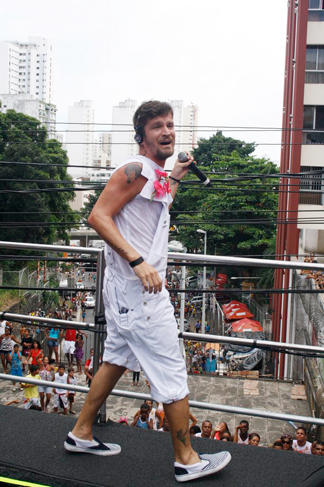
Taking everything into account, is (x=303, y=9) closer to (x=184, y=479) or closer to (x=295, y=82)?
(x=295, y=82)

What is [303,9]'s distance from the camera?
60.6ft

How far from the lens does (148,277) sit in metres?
2.32

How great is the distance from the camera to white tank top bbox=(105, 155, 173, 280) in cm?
244

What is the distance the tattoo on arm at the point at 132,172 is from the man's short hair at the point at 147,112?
18 centimetres

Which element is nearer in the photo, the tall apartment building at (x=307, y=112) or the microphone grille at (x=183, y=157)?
the microphone grille at (x=183, y=157)

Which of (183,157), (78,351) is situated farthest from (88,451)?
(78,351)

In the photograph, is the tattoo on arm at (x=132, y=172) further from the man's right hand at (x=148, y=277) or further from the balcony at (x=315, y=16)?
the balcony at (x=315, y=16)

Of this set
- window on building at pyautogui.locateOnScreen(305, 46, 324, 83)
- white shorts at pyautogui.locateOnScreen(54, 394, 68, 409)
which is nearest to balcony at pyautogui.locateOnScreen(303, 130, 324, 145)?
window on building at pyautogui.locateOnScreen(305, 46, 324, 83)

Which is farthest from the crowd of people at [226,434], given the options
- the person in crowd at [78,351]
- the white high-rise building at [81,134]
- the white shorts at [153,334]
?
the white high-rise building at [81,134]

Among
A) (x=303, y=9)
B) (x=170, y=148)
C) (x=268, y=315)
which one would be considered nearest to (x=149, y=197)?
(x=170, y=148)

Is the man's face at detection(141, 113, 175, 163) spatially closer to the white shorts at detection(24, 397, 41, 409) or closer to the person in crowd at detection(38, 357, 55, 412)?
the white shorts at detection(24, 397, 41, 409)

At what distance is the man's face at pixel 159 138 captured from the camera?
2475 millimetres

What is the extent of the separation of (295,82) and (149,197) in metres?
18.5

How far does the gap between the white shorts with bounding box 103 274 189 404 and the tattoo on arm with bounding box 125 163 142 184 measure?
423 mm
